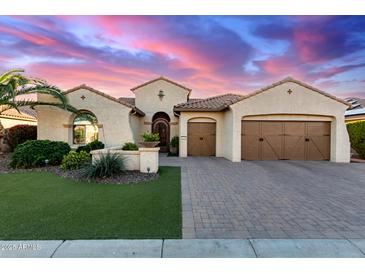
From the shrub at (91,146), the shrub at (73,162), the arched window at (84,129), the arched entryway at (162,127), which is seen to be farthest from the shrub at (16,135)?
the arched entryway at (162,127)

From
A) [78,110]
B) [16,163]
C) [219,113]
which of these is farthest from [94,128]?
[219,113]

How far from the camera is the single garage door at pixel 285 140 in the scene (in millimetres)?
13070

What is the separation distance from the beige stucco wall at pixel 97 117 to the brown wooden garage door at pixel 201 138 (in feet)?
13.8

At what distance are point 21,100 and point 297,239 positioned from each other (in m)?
14.2

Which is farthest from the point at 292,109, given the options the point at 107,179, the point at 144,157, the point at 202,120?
the point at 107,179

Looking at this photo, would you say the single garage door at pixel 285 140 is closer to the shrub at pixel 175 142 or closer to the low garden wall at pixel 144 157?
the shrub at pixel 175 142

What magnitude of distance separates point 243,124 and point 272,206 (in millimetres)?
8530

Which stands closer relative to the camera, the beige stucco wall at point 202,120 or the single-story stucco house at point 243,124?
the single-story stucco house at point 243,124

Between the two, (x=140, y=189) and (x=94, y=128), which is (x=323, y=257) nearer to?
(x=140, y=189)

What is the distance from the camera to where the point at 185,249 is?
3.19 meters

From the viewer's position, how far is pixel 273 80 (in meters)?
12.7

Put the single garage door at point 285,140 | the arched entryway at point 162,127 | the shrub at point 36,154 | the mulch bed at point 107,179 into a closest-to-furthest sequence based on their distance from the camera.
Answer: the mulch bed at point 107,179
the shrub at point 36,154
the single garage door at point 285,140
the arched entryway at point 162,127

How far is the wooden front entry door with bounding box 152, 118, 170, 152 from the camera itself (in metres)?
17.3

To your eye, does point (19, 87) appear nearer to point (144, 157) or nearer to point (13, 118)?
point (13, 118)
